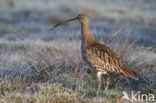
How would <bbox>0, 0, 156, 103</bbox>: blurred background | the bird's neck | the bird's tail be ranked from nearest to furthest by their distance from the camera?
<bbox>0, 0, 156, 103</bbox>: blurred background → the bird's tail → the bird's neck

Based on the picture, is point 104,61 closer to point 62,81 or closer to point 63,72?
point 62,81

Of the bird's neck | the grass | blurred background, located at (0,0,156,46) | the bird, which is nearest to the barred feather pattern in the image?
the bird

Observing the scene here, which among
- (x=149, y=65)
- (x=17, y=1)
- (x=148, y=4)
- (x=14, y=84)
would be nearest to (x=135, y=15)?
(x=148, y=4)

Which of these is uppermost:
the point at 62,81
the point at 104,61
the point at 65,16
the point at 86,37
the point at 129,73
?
the point at 86,37

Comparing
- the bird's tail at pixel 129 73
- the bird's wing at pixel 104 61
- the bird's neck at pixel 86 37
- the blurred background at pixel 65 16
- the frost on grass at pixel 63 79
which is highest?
the bird's neck at pixel 86 37

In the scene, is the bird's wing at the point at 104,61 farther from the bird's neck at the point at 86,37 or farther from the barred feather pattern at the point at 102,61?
the bird's neck at the point at 86,37

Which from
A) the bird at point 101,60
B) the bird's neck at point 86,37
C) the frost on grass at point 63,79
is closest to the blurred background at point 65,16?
the frost on grass at point 63,79

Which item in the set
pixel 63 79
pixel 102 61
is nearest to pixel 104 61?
pixel 102 61

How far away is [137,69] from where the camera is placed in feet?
23.0

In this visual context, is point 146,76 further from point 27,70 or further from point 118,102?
point 27,70

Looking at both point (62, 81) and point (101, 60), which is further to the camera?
point (62, 81)

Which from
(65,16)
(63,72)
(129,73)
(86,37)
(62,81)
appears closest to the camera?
(129,73)

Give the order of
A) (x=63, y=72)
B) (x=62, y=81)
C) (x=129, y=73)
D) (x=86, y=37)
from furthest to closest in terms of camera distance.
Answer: (x=63, y=72) < (x=62, y=81) < (x=86, y=37) < (x=129, y=73)

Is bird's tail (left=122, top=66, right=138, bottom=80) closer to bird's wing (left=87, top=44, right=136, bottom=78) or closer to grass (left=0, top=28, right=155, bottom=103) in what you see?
bird's wing (left=87, top=44, right=136, bottom=78)
